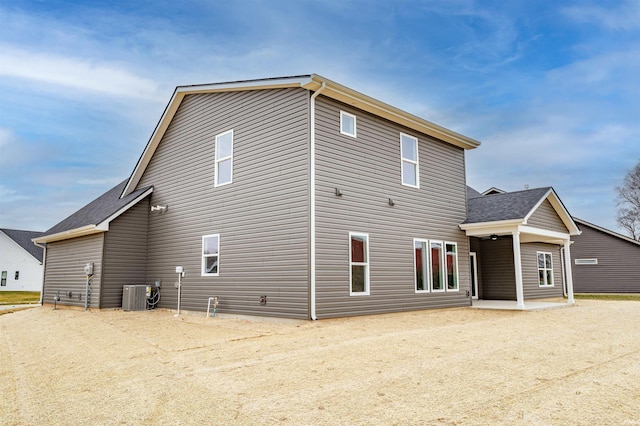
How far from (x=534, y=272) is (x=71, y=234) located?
17950 millimetres

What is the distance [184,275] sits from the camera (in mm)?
13430

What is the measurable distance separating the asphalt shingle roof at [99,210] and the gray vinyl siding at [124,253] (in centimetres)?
43

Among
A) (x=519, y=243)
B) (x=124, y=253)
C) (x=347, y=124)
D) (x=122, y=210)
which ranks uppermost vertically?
(x=347, y=124)

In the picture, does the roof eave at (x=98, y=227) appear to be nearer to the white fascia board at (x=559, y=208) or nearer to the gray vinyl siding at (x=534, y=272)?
the white fascia board at (x=559, y=208)

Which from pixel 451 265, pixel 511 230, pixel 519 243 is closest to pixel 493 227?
pixel 511 230

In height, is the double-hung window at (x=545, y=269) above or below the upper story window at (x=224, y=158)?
below

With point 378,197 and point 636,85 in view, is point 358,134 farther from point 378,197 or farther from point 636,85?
point 636,85

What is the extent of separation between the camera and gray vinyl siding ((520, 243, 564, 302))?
17.9 meters

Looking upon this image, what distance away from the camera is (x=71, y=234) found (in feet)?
51.0

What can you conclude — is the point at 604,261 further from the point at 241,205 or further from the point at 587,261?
the point at 241,205

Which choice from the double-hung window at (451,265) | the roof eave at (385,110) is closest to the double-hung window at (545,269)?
the double-hung window at (451,265)

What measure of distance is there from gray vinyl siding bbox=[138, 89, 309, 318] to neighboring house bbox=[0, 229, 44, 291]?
1087 inches

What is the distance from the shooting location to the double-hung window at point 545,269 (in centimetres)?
1898

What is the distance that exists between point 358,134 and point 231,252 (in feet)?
15.1
